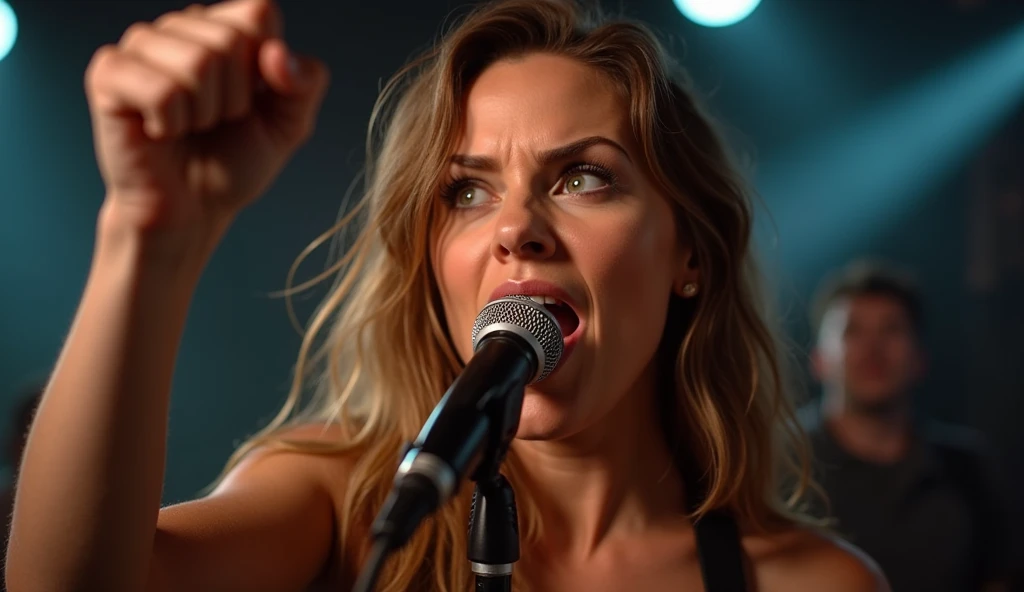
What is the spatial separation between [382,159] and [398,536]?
1.26 m

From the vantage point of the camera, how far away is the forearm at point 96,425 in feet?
3.58

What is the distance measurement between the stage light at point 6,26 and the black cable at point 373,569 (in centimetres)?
480

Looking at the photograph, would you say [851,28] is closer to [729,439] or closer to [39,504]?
[729,439]

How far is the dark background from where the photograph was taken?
5211mm

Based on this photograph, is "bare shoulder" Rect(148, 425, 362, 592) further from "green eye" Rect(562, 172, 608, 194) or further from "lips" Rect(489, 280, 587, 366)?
"green eye" Rect(562, 172, 608, 194)

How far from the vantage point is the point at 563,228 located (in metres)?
1.71

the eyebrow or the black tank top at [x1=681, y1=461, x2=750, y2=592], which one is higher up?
the eyebrow

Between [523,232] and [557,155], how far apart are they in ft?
0.61

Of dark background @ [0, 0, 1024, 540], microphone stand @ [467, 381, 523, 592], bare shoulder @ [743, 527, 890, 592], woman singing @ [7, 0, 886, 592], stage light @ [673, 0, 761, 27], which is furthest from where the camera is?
dark background @ [0, 0, 1024, 540]

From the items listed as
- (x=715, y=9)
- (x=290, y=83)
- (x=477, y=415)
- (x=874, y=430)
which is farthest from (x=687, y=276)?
(x=715, y=9)

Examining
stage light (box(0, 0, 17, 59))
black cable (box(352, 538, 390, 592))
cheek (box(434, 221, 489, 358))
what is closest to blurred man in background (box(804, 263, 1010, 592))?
cheek (box(434, 221, 489, 358))

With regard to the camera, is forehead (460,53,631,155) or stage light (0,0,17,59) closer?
forehead (460,53,631,155)

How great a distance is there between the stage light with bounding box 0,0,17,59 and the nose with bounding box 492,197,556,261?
413cm

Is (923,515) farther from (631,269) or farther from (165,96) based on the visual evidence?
(165,96)
